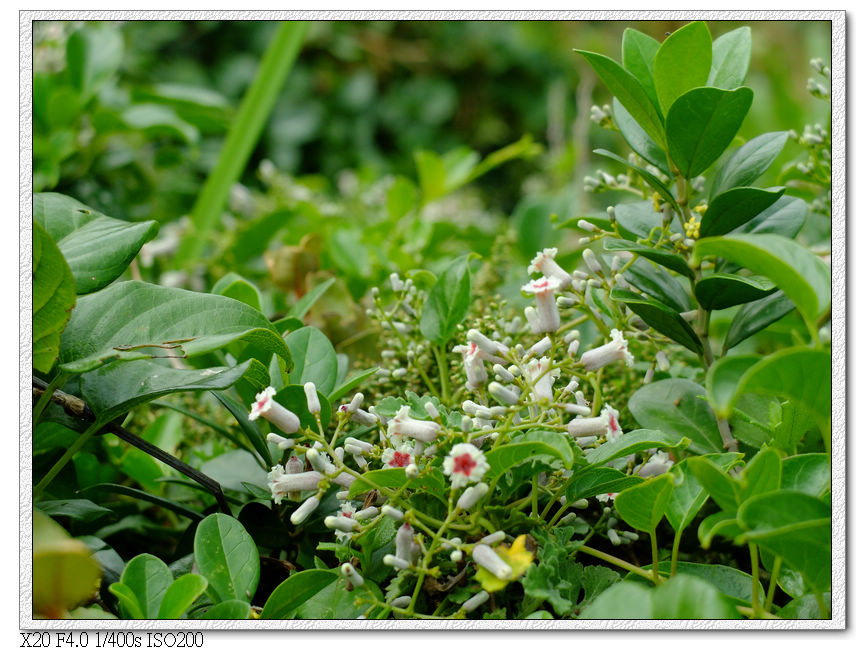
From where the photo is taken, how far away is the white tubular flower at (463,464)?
0.49 m

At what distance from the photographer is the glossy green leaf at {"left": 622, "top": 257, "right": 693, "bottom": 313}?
0.68m

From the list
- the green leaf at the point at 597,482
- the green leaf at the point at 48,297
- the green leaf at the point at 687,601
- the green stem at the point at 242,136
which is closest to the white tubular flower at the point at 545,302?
the green leaf at the point at 597,482

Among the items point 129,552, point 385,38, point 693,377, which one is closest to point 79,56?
point 129,552

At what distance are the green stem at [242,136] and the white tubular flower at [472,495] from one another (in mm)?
914

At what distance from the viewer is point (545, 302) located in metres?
0.59

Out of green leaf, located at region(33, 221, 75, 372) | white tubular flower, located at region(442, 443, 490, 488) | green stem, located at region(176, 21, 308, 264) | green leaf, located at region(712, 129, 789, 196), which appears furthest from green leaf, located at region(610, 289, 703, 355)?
green stem, located at region(176, 21, 308, 264)

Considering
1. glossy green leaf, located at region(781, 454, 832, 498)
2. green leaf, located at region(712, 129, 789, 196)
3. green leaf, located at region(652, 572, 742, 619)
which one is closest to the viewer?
green leaf, located at region(652, 572, 742, 619)

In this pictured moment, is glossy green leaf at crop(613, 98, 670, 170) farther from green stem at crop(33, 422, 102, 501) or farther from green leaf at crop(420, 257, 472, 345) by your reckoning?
green stem at crop(33, 422, 102, 501)

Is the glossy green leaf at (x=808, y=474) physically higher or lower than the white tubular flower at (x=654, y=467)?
higher

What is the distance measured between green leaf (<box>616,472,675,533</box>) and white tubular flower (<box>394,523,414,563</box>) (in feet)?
0.48

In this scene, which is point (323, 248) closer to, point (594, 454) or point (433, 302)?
point (433, 302)

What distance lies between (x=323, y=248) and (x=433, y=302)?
47 centimetres

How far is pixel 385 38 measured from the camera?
2863mm

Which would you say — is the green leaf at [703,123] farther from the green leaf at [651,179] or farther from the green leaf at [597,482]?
the green leaf at [597,482]
